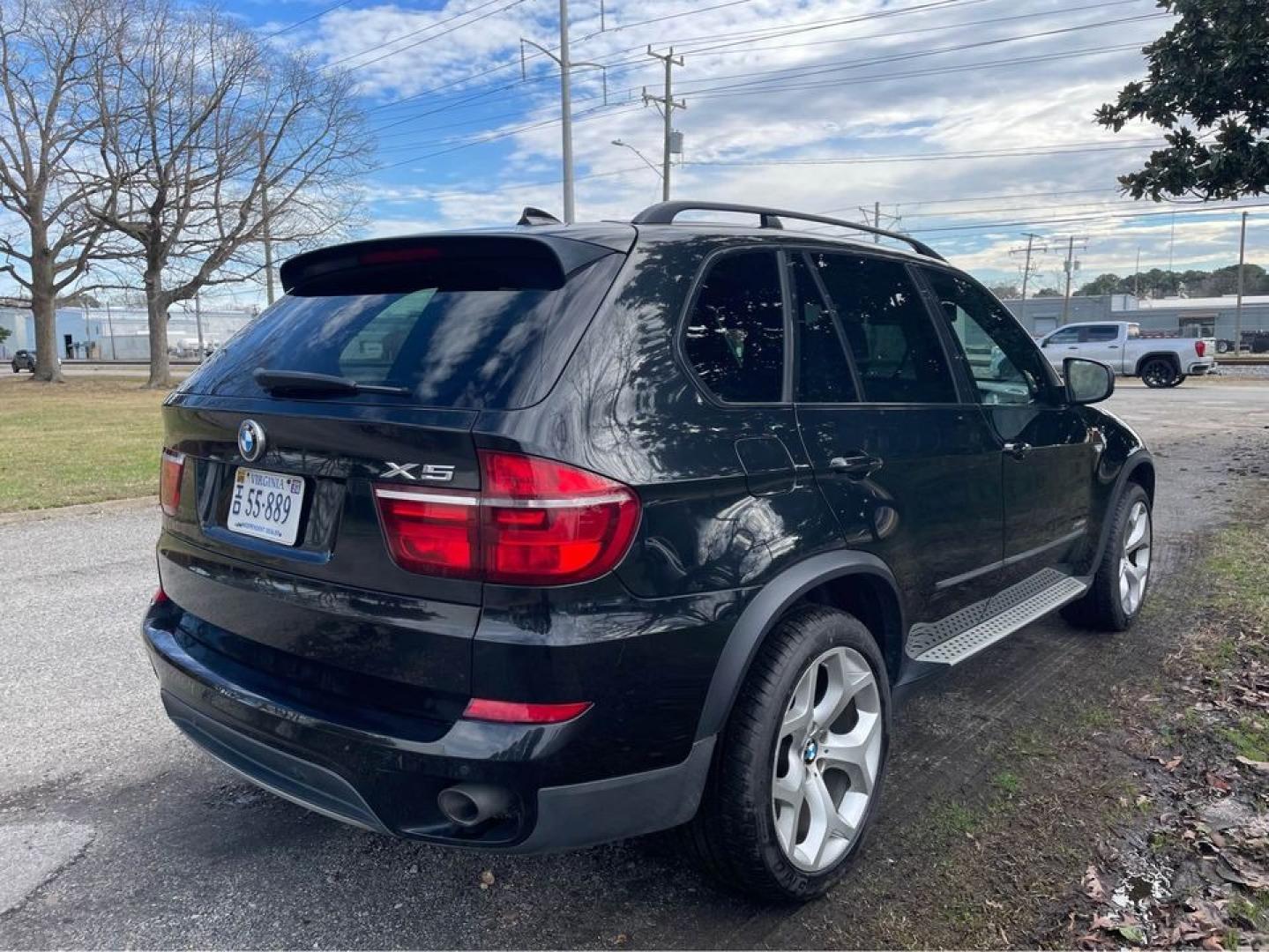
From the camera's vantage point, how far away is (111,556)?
6098 mm

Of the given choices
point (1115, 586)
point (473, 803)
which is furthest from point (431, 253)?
point (1115, 586)

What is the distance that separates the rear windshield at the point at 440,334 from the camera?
6.91 feet

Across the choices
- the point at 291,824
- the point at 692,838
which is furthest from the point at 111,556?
the point at 692,838

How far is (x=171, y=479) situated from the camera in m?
2.77

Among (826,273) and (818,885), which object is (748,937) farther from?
(826,273)

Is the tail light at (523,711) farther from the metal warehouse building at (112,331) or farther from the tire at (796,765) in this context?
the metal warehouse building at (112,331)

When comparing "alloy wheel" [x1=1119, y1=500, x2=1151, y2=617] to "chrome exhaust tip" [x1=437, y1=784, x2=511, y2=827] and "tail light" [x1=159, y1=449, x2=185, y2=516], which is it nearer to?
"chrome exhaust tip" [x1=437, y1=784, x2=511, y2=827]

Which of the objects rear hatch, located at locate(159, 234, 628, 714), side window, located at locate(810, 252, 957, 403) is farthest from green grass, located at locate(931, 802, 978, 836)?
rear hatch, located at locate(159, 234, 628, 714)

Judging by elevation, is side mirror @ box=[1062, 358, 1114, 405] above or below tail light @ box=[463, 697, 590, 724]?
above

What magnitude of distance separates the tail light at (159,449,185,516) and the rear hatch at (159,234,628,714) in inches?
0.7

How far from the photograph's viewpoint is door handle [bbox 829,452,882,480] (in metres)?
2.56

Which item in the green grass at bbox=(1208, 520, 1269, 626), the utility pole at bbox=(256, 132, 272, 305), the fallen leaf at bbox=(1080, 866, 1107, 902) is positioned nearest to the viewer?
the fallen leaf at bbox=(1080, 866, 1107, 902)

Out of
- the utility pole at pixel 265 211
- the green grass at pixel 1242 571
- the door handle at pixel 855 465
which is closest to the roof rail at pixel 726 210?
the door handle at pixel 855 465

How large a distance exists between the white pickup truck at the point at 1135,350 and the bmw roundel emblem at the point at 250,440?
27.1 meters
